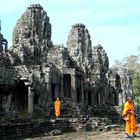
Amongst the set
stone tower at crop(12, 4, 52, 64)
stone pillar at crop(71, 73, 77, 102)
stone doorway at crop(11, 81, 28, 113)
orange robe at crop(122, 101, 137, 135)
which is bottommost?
orange robe at crop(122, 101, 137, 135)

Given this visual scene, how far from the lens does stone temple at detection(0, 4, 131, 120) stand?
87.6 feet

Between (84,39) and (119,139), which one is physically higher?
(84,39)

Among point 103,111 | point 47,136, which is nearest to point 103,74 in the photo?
point 103,111

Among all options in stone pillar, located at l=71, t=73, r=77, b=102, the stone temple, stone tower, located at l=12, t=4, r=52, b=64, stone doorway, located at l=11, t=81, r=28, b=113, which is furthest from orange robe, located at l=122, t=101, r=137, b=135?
stone tower, located at l=12, t=4, r=52, b=64

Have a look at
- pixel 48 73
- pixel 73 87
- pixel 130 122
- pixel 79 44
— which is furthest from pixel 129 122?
pixel 79 44

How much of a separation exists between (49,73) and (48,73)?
22cm

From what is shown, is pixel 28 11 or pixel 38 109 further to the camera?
pixel 28 11

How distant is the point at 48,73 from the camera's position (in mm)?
30891

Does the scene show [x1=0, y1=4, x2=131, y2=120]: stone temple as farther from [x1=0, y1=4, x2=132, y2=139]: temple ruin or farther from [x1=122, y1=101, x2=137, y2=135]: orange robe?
[x1=122, y1=101, x2=137, y2=135]: orange robe

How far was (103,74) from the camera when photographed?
156ft

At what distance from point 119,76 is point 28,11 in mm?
19546

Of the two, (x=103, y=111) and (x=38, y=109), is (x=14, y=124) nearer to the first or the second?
(x=38, y=109)

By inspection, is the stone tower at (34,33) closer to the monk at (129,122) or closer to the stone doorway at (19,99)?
the stone doorway at (19,99)

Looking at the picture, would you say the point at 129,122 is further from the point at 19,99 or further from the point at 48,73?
the point at 19,99
